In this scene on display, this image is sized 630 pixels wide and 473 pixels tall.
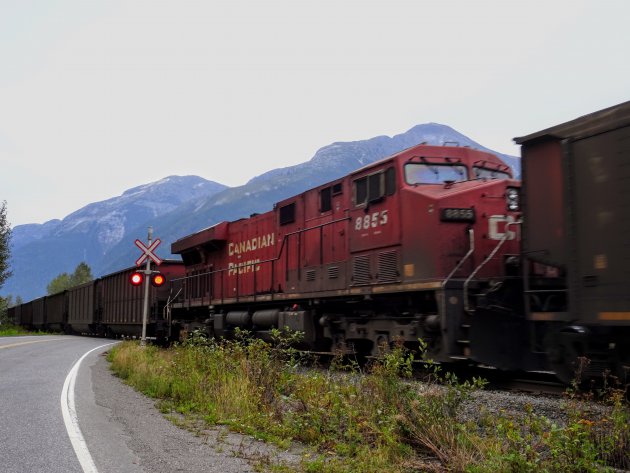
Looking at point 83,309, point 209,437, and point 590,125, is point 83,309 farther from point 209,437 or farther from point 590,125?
point 590,125

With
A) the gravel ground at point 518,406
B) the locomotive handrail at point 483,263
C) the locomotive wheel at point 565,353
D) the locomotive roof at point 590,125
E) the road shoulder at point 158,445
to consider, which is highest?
the locomotive roof at point 590,125

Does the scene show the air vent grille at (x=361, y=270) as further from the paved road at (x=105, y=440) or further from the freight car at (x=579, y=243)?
the paved road at (x=105, y=440)

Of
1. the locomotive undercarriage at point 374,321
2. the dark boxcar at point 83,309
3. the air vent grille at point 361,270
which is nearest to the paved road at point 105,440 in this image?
the locomotive undercarriage at point 374,321

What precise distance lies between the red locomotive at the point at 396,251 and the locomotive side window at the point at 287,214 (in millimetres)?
26

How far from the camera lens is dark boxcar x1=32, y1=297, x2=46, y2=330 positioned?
49406 mm

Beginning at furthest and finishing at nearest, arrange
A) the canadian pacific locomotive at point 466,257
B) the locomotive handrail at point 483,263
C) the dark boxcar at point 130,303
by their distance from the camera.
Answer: the dark boxcar at point 130,303 < the locomotive handrail at point 483,263 < the canadian pacific locomotive at point 466,257

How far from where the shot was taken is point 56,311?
4506cm

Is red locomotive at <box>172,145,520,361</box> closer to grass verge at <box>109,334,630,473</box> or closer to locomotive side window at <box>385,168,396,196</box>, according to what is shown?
locomotive side window at <box>385,168,396,196</box>

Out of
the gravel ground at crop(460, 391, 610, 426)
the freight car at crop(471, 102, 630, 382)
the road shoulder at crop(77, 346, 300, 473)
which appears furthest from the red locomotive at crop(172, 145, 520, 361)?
the road shoulder at crop(77, 346, 300, 473)

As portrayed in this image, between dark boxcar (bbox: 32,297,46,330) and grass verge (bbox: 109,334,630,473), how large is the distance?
4433cm

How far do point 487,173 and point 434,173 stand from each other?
1117mm

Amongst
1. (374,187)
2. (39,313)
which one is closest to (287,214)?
(374,187)

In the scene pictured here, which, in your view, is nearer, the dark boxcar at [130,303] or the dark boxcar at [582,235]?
the dark boxcar at [582,235]

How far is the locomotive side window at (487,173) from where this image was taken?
11.0 m
